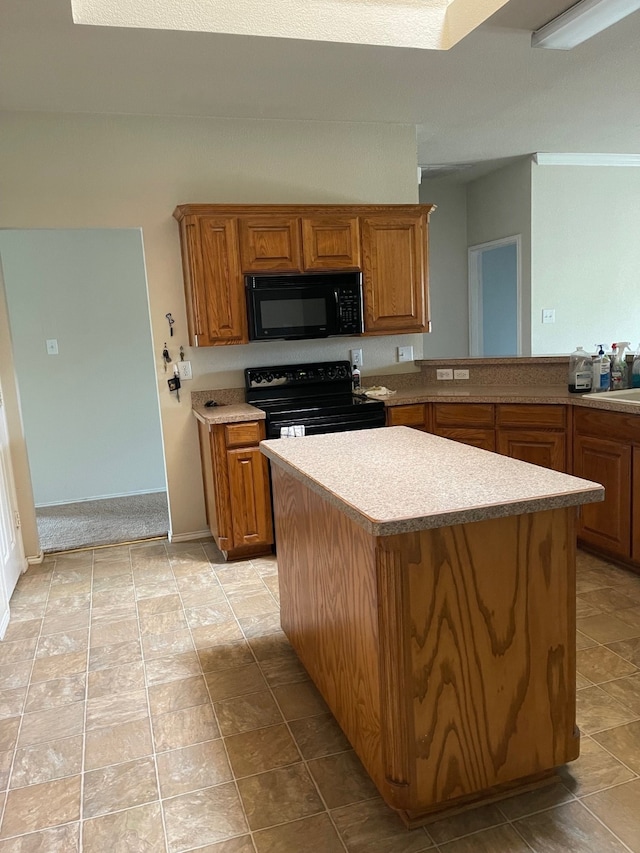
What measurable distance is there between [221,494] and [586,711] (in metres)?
2.10

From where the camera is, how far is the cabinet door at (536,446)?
3498 millimetres

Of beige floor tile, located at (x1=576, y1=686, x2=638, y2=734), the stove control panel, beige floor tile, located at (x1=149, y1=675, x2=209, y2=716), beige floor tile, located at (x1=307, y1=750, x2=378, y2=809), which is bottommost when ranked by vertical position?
beige floor tile, located at (x1=307, y1=750, x2=378, y2=809)

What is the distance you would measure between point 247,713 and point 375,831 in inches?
26.2

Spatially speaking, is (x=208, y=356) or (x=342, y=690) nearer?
(x=342, y=690)

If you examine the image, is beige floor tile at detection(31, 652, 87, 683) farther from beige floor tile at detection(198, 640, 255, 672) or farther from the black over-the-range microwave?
the black over-the-range microwave

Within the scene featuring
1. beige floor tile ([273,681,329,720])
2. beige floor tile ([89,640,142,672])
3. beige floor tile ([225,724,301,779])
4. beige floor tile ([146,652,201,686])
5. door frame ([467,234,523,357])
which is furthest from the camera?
door frame ([467,234,523,357])

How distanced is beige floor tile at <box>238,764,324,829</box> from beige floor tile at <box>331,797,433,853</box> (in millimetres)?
86

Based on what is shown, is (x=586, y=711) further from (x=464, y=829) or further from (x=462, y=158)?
(x=462, y=158)

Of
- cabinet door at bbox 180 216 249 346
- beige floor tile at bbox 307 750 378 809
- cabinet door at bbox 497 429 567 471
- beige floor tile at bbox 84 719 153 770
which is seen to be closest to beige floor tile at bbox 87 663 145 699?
beige floor tile at bbox 84 719 153 770

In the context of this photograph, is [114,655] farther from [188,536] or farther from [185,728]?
[188,536]

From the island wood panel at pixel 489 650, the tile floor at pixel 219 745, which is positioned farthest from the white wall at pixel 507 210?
the island wood panel at pixel 489 650

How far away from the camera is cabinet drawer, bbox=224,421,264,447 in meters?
3.48

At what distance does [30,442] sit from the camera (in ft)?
16.0

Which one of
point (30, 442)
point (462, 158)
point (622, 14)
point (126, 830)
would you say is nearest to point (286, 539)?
point (126, 830)
